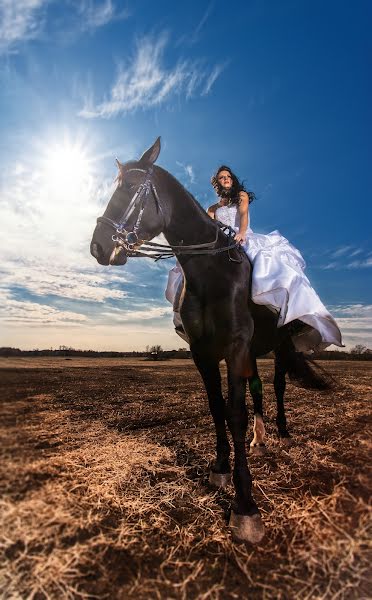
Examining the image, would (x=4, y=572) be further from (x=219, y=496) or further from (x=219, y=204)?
(x=219, y=204)

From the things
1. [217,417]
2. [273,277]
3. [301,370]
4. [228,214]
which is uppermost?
[228,214]

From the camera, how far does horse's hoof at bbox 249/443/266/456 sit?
4922 mm

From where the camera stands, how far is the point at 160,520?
3008 mm

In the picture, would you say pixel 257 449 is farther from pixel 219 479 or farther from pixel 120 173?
pixel 120 173

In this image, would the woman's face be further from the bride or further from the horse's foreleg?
the horse's foreleg

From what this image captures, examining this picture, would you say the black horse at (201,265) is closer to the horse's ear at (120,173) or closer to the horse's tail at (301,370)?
the horse's ear at (120,173)

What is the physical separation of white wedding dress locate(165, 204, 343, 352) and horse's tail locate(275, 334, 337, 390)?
36 centimetres

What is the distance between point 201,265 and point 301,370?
317 cm

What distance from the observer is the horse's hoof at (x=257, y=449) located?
492cm

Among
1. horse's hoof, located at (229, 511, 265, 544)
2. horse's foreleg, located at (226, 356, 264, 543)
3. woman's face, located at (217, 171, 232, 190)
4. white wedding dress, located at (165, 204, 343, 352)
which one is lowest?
horse's hoof, located at (229, 511, 265, 544)

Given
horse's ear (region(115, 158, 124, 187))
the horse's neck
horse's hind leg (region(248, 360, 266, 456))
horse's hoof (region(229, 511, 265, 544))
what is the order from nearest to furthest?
horse's hoof (region(229, 511, 265, 544))
horse's ear (region(115, 158, 124, 187))
the horse's neck
horse's hind leg (region(248, 360, 266, 456))

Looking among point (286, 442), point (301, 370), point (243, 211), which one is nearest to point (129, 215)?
point (243, 211)

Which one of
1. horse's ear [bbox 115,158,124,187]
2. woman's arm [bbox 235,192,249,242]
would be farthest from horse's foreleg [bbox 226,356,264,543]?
horse's ear [bbox 115,158,124,187]

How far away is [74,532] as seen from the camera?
8.17ft
